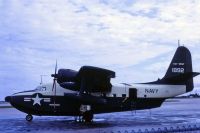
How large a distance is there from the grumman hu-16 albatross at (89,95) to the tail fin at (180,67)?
0.08 meters

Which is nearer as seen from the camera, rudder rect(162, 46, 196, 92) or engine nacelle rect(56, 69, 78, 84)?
engine nacelle rect(56, 69, 78, 84)

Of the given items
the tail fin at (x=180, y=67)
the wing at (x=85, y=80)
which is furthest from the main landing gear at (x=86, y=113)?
the tail fin at (x=180, y=67)

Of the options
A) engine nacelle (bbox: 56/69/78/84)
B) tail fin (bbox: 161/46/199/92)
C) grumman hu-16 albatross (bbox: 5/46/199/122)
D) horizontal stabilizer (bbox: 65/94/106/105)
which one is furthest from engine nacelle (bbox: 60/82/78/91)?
tail fin (bbox: 161/46/199/92)

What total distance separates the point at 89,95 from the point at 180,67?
8020mm

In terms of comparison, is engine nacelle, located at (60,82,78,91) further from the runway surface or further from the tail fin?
the tail fin

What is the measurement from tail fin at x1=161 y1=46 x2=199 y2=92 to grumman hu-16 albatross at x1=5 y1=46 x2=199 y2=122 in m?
0.08

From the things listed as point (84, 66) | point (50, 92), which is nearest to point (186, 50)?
point (84, 66)

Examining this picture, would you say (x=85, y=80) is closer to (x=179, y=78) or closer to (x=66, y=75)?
(x=66, y=75)

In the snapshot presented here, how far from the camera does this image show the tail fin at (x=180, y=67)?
88.5 feet

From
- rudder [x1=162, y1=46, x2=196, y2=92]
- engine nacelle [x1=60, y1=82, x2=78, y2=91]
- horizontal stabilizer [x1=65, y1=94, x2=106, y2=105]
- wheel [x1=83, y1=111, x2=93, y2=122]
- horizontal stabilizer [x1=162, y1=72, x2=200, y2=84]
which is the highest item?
rudder [x1=162, y1=46, x2=196, y2=92]

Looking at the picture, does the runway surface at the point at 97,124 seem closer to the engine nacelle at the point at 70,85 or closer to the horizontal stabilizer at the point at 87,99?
the horizontal stabilizer at the point at 87,99

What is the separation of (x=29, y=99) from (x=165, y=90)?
10.6 meters

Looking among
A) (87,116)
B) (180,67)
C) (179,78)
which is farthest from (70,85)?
(180,67)

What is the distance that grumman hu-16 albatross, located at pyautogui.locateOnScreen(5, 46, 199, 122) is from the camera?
24797 millimetres
